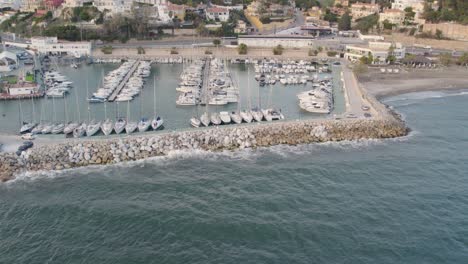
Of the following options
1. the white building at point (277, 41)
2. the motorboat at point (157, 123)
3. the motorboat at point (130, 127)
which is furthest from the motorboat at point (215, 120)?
the white building at point (277, 41)

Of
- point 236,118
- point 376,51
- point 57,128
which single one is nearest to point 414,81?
point 376,51

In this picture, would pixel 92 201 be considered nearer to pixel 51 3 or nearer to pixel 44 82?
pixel 44 82

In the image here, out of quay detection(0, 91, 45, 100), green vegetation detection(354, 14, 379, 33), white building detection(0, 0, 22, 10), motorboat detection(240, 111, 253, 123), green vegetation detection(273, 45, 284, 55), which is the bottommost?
motorboat detection(240, 111, 253, 123)

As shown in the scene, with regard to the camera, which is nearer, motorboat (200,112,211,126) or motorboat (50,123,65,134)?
motorboat (50,123,65,134)

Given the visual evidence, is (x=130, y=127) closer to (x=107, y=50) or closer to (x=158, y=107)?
(x=158, y=107)

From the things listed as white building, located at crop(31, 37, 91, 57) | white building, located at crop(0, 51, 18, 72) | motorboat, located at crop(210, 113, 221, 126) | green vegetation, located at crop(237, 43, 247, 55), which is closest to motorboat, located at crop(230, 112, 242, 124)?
motorboat, located at crop(210, 113, 221, 126)

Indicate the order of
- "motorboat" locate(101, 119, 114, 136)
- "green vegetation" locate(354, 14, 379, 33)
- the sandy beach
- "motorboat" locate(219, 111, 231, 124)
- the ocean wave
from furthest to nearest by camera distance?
"green vegetation" locate(354, 14, 379, 33), the sandy beach, "motorboat" locate(219, 111, 231, 124), "motorboat" locate(101, 119, 114, 136), the ocean wave

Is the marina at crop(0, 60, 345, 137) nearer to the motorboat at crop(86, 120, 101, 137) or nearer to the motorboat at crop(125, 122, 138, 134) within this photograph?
the motorboat at crop(86, 120, 101, 137)
